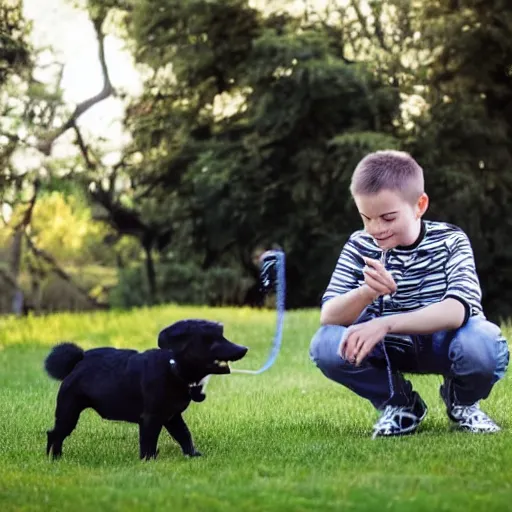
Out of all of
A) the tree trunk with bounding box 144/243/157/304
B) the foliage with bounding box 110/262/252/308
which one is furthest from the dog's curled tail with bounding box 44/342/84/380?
the tree trunk with bounding box 144/243/157/304

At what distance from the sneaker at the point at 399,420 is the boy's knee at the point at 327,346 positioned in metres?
0.31

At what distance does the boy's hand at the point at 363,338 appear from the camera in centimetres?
374

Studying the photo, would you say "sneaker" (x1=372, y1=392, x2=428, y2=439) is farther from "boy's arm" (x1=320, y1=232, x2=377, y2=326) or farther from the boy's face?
the boy's face

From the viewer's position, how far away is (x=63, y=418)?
12.5 feet

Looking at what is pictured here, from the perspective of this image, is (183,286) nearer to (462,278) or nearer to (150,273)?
(150,273)

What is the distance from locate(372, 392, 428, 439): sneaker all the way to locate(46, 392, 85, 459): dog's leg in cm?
125

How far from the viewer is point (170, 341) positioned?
356cm

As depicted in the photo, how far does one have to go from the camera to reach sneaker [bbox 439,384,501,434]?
4109mm

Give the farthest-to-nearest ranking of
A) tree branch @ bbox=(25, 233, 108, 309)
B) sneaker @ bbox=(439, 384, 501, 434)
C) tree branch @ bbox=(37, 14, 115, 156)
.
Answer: tree branch @ bbox=(25, 233, 108, 309) → tree branch @ bbox=(37, 14, 115, 156) → sneaker @ bbox=(439, 384, 501, 434)

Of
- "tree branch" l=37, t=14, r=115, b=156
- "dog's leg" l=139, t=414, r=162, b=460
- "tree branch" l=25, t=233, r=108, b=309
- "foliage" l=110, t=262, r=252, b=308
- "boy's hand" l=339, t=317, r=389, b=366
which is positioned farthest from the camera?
"tree branch" l=25, t=233, r=108, b=309

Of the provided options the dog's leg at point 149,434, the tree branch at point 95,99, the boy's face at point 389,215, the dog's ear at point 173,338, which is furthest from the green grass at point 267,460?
the tree branch at point 95,99

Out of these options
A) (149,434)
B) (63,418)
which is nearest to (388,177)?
(149,434)

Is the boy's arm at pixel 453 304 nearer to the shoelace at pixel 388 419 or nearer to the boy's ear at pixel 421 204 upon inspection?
the boy's ear at pixel 421 204

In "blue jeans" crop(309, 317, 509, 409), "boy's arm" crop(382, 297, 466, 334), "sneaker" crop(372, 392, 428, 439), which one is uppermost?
"boy's arm" crop(382, 297, 466, 334)
